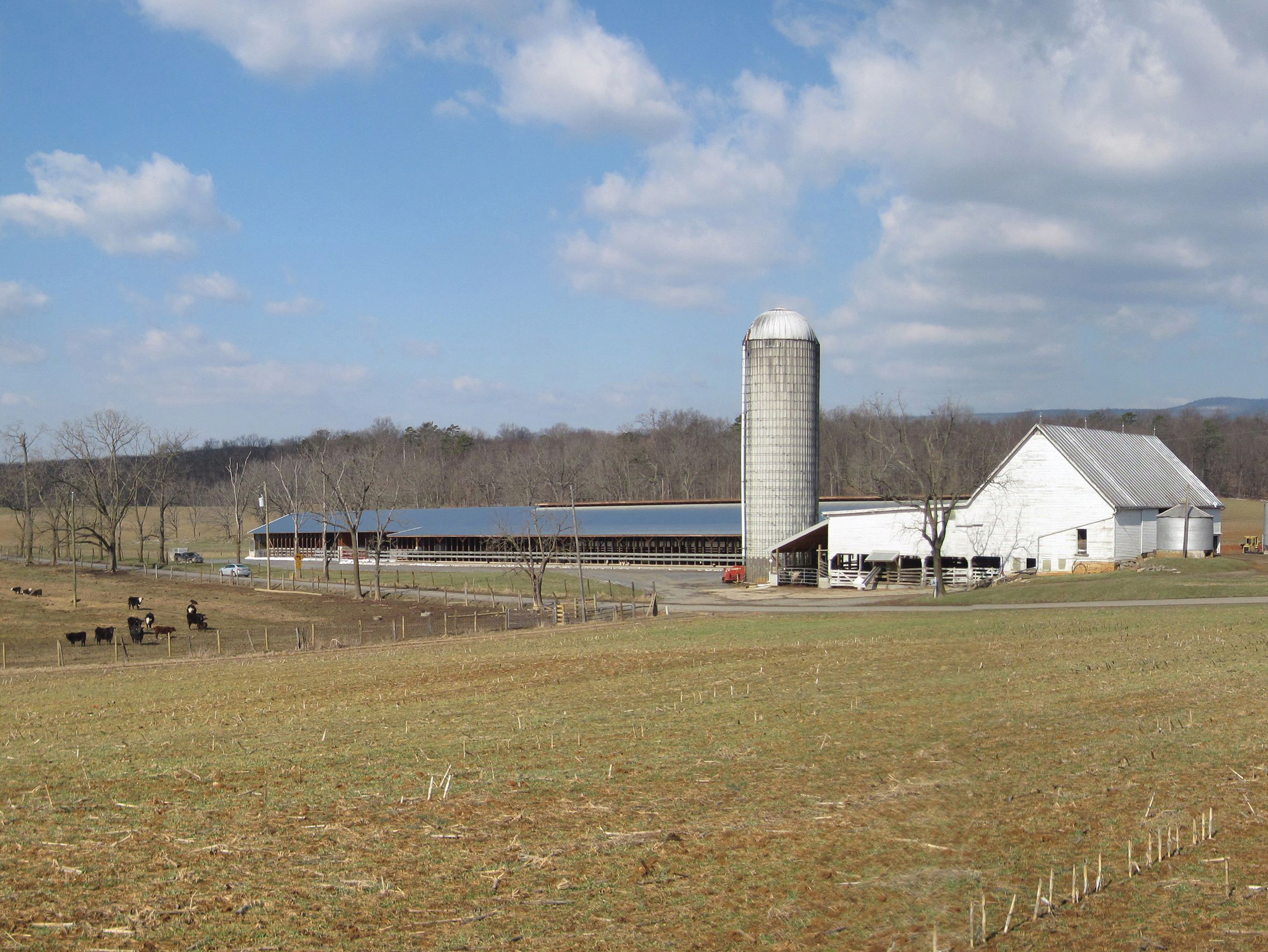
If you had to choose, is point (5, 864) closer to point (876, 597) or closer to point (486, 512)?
point (876, 597)

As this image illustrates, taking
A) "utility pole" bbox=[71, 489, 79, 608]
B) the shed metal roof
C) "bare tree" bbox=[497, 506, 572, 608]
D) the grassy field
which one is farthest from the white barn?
"utility pole" bbox=[71, 489, 79, 608]

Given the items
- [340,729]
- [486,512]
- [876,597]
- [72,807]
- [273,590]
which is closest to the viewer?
[72,807]

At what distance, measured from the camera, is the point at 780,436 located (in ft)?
255

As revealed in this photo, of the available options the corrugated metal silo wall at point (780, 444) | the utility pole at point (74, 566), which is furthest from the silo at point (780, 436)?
the utility pole at point (74, 566)

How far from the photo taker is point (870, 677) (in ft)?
78.7

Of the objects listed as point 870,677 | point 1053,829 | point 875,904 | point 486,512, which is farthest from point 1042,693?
point 486,512

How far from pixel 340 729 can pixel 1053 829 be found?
1271cm

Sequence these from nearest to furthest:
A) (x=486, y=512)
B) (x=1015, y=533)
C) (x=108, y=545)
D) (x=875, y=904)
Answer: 1. (x=875, y=904)
2. (x=1015, y=533)
3. (x=108, y=545)
4. (x=486, y=512)

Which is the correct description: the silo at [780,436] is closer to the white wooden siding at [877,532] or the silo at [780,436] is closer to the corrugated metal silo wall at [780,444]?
the corrugated metal silo wall at [780,444]

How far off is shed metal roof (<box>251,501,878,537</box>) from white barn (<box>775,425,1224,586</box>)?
1703 centimetres

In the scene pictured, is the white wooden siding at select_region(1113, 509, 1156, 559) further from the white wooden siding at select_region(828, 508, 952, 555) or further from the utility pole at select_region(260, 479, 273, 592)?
the utility pole at select_region(260, 479, 273, 592)

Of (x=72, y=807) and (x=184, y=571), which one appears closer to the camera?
(x=72, y=807)

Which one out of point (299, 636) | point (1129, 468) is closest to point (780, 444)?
point (1129, 468)

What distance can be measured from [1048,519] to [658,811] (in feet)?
182
